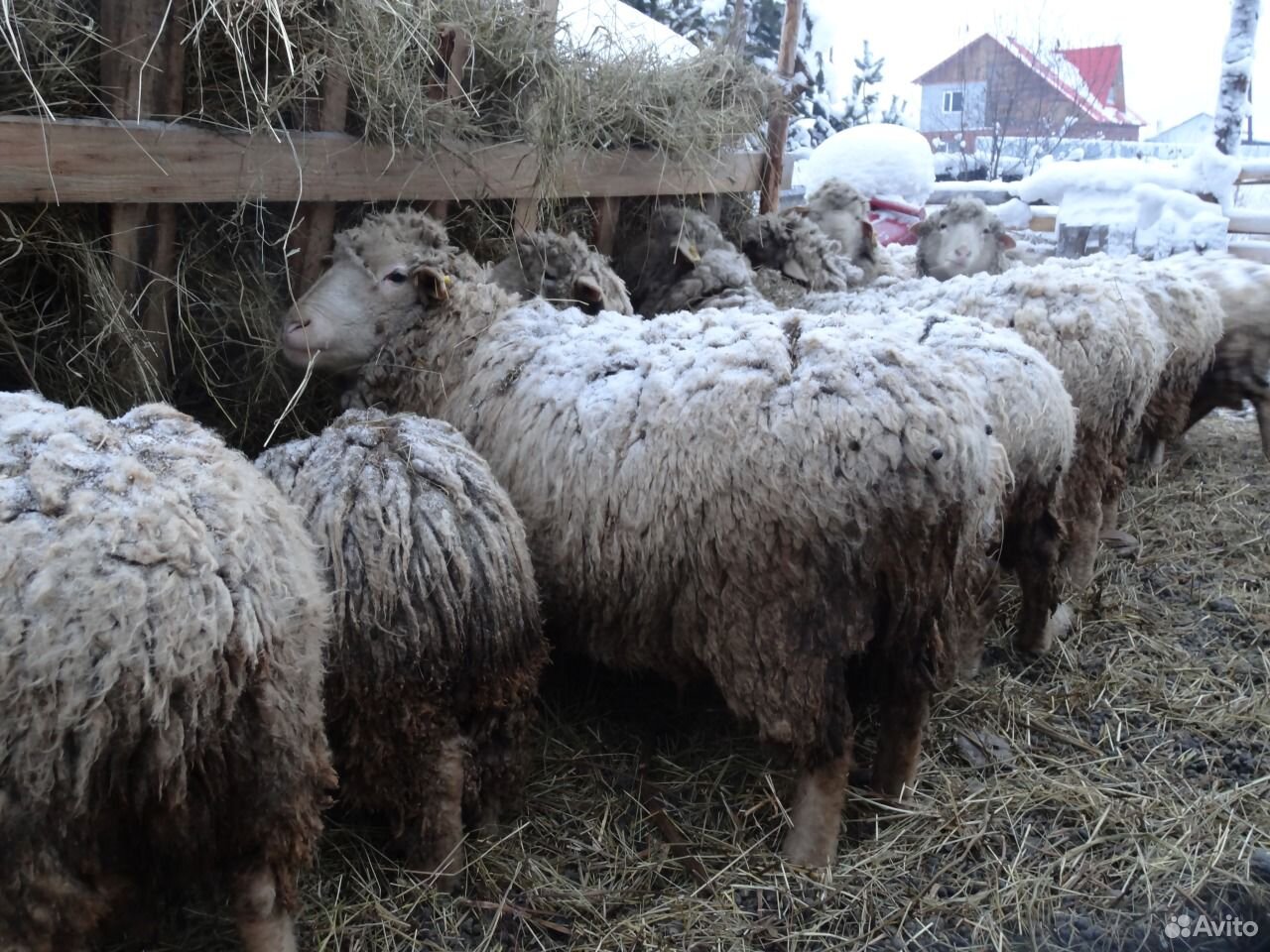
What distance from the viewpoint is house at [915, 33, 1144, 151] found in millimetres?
14359

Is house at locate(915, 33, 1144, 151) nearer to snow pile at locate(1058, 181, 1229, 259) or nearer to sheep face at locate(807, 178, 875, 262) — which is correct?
snow pile at locate(1058, 181, 1229, 259)

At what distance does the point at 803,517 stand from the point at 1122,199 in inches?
392

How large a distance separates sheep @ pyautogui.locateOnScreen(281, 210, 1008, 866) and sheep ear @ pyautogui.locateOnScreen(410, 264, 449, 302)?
475mm

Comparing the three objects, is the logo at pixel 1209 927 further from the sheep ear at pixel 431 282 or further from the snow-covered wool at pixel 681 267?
the snow-covered wool at pixel 681 267

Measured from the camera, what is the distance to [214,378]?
358 cm

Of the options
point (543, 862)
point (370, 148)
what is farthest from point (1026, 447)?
point (370, 148)

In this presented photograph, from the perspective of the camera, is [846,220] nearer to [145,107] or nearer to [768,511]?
[768,511]

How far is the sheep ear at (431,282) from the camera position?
3625 mm

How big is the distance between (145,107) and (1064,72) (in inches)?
578

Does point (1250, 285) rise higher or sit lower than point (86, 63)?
lower

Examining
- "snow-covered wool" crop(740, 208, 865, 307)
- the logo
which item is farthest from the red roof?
the logo

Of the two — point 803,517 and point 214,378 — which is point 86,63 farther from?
point 803,517

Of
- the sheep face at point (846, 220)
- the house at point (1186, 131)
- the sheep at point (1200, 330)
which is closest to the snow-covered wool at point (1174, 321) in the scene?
the sheep at point (1200, 330)

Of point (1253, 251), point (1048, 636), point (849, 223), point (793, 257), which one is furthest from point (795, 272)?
point (1253, 251)
